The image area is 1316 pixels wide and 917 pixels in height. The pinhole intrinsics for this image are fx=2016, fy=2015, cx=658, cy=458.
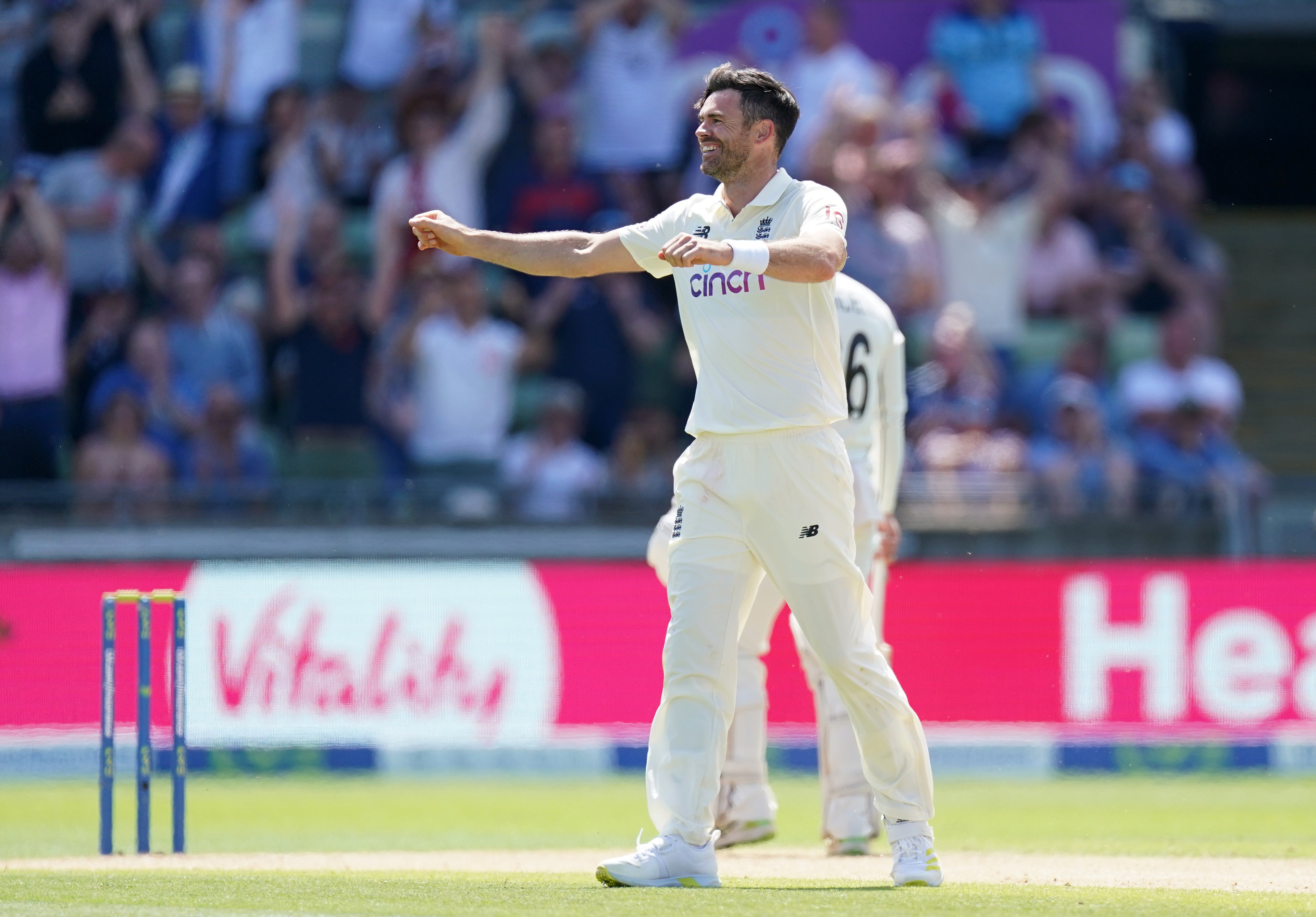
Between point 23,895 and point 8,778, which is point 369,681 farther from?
point 23,895

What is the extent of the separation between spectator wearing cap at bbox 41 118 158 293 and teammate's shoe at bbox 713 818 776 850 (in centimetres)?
847

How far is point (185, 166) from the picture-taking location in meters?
16.2

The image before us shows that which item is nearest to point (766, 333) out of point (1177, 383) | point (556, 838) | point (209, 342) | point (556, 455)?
point (556, 838)

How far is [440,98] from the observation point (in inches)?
642

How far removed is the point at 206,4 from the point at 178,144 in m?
1.29

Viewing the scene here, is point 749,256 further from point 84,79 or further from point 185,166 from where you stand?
point 84,79

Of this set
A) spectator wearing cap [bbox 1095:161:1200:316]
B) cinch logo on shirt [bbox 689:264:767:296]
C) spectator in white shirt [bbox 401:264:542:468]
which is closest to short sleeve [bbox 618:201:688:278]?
cinch logo on shirt [bbox 689:264:767:296]

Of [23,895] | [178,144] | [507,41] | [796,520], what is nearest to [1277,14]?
[507,41]

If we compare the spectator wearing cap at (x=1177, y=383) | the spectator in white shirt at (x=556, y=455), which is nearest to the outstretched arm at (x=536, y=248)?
the spectator in white shirt at (x=556, y=455)

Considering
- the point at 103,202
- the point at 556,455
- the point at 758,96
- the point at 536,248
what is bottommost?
the point at 556,455

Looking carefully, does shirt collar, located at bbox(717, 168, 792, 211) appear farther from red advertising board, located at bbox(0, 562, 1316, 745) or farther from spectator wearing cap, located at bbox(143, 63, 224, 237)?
spectator wearing cap, located at bbox(143, 63, 224, 237)

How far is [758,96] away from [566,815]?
5.20 metres

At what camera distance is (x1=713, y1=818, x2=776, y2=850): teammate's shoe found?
8.72 metres

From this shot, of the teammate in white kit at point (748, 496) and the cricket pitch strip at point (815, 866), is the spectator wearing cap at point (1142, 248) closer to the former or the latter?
the cricket pitch strip at point (815, 866)
